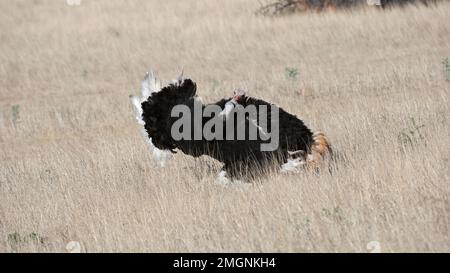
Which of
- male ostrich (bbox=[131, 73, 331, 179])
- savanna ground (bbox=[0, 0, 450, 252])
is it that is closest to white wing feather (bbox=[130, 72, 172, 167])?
male ostrich (bbox=[131, 73, 331, 179])

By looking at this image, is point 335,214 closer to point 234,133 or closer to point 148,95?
point 234,133

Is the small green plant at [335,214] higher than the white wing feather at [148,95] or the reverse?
the reverse

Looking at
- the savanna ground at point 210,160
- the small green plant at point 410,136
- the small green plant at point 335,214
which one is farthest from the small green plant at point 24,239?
the small green plant at point 410,136

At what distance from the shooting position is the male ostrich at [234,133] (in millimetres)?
7156

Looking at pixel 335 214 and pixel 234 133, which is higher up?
pixel 234 133

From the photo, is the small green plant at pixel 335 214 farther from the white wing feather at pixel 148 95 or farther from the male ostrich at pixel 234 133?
the white wing feather at pixel 148 95

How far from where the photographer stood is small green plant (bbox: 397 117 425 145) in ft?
26.2

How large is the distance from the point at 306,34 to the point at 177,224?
15.2 meters

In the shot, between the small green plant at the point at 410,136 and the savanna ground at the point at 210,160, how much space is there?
0.11ft

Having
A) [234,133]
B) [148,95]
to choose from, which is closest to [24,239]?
[148,95]

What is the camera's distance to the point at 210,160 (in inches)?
336

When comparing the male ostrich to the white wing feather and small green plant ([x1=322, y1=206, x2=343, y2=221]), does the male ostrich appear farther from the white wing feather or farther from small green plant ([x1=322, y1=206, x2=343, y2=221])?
small green plant ([x1=322, y1=206, x2=343, y2=221])

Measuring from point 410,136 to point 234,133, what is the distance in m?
2.25

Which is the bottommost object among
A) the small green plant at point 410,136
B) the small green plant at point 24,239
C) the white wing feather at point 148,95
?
the small green plant at point 24,239
